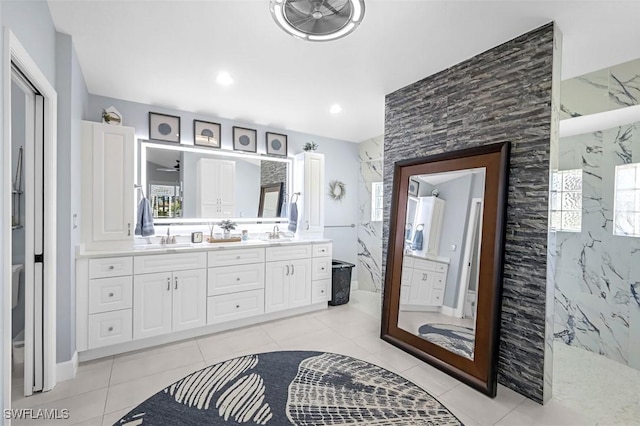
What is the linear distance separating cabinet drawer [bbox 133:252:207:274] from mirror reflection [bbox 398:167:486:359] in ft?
6.66

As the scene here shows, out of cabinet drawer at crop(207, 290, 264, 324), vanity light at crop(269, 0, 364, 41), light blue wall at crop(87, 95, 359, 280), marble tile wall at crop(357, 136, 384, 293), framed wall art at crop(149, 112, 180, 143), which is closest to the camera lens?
vanity light at crop(269, 0, 364, 41)

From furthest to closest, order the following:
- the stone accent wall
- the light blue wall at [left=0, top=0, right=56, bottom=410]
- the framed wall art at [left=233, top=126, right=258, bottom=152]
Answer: the framed wall art at [left=233, top=126, right=258, bottom=152] < the stone accent wall < the light blue wall at [left=0, top=0, right=56, bottom=410]

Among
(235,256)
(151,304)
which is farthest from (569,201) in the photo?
(151,304)

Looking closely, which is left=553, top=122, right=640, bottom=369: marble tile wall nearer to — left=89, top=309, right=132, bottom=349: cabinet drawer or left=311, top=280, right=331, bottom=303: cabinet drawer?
left=311, top=280, right=331, bottom=303: cabinet drawer

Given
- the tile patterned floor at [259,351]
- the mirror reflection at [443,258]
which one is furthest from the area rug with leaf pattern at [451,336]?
the tile patterned floor at [259,351]

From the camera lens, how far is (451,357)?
7.85 feet

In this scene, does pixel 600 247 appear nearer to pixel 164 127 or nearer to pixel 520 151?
pixel 520 151

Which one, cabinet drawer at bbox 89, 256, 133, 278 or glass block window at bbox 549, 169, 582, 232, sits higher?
glass block window at bbox 549, 169, 582, 232

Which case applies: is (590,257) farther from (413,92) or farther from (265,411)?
(265,411)

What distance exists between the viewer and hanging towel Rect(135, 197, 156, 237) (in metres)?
3.12

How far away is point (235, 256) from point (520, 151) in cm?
274

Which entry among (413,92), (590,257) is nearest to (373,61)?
(413,92)

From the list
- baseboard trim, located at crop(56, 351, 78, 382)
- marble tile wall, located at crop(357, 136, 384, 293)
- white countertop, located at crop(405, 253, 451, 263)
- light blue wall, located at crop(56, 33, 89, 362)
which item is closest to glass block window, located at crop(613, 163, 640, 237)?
white countertop, located at crop(405, 253, 451, 263)

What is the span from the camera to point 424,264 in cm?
272
